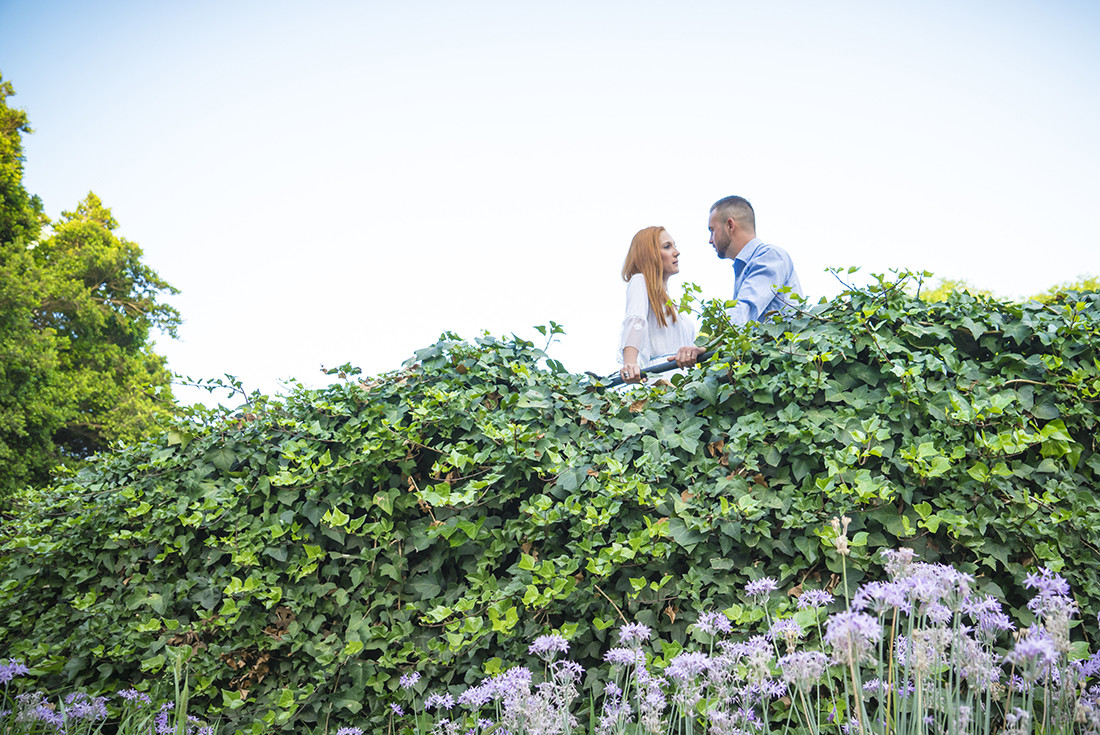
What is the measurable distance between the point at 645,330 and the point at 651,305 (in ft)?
0.64

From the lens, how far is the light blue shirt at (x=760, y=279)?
3156 mm

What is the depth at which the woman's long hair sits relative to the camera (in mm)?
4156

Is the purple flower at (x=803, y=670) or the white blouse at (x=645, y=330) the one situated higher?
the white blouse at (x=645, y=330)

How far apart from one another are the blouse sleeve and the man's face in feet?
2.02

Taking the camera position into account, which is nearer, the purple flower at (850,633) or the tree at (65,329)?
the purple flower at (850,633)

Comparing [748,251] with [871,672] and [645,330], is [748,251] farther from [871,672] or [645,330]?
[871,672]

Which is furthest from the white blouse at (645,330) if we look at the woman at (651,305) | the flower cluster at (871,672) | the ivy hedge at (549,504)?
the flower cluster at (871,672)

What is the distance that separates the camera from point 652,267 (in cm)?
425

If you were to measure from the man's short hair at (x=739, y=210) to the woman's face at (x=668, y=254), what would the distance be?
40 centimetres

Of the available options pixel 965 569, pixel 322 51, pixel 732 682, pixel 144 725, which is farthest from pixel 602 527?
pixel 322 51

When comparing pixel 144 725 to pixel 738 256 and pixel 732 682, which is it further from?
pixel 738 256

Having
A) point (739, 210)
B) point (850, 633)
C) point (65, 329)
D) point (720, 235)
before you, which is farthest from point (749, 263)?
point (65, 329)

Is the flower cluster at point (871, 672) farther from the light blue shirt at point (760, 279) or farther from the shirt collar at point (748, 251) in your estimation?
the shirt collar at point (748, 251)

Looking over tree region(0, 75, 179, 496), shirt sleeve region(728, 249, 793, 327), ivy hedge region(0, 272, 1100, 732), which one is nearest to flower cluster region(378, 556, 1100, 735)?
ivy hedge region(0, 272, 1100, 732)
